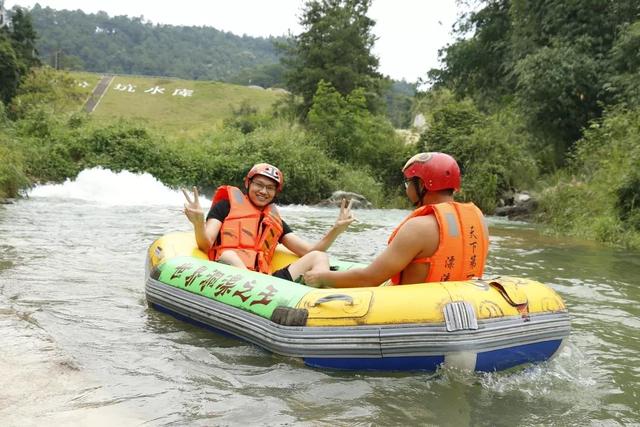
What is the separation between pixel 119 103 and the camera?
43656 millimetres

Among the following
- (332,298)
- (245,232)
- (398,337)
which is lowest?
(398,337)

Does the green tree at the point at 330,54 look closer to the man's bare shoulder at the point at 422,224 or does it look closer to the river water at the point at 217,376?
the river water at the point at 217,376

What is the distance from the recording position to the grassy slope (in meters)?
41.4

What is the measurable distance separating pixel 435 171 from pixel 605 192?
27.7 feet

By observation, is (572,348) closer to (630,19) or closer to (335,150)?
(630,19)

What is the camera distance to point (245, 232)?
4895 mm

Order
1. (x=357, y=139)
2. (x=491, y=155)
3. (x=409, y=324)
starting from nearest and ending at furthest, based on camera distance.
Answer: (x=409, y=324) → (x=491, y=155) → (x=357, y=139)

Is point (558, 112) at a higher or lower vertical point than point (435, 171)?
higher

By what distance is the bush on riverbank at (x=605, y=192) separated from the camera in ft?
32.9

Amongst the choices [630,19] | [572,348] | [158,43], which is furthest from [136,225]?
[158,43]

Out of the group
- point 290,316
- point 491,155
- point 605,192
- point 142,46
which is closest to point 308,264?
point 290,316

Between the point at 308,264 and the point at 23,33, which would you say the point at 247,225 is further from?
the point at 23,33

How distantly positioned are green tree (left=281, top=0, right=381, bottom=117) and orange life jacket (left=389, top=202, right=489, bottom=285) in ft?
84.2

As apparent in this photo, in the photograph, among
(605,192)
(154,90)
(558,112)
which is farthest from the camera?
(154,90)
